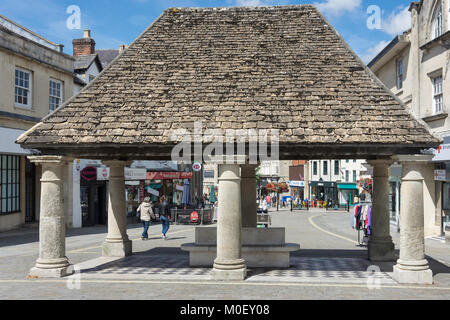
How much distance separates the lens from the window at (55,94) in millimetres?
24897

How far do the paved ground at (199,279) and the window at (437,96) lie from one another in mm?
7025

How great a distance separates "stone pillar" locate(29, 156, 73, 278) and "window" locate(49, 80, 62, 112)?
14522mm

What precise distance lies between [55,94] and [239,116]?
56.1 feet

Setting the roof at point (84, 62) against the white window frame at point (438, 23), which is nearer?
the white window frame at point (438, 23)

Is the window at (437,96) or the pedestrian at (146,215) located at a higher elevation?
the window at (437,96)

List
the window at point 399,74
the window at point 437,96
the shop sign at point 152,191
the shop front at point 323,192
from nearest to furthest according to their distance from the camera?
the window at point 437,96
the window at point 399,74
the shop sign at point 152,191
the shop front at point 323,192

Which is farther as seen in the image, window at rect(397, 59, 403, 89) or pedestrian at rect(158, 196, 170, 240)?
window at rect(397, 59, 403, 89)

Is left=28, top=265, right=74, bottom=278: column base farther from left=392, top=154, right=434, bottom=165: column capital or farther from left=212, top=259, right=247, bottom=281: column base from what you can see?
left=392, top=154, right=434, bottom=165: column capital

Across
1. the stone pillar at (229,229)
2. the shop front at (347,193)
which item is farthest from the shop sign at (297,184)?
the stone pillar at (229,229)

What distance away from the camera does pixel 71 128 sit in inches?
445

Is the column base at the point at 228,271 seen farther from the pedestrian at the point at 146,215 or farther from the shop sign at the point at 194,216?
the shop sign at the point at 194,216

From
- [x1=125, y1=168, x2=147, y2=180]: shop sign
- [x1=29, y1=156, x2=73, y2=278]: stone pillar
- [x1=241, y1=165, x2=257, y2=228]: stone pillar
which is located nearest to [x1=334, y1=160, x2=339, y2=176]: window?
[x1=125, y1=168, x2=147, y2=180]: shop sign

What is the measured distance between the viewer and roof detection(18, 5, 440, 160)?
1088 cm

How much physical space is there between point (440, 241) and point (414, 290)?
11.3 metres
